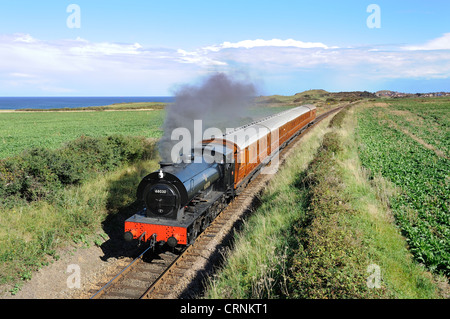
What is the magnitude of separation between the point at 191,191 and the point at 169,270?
238 centimetres

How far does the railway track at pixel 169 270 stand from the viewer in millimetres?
8320

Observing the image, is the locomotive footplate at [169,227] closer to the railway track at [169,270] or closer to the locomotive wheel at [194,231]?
the locomotive wheel at [194,231]

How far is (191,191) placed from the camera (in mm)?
9781

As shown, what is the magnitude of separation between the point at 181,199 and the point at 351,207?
5266mm

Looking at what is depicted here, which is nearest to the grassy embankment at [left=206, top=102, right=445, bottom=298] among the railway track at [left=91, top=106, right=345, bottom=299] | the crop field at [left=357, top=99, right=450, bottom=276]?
the crop field at [left=357, top=99, right=450, bottom=276]

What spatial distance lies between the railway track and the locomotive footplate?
569 mm

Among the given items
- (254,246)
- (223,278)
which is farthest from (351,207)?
(223,278)

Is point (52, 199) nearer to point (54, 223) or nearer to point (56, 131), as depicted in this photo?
point (54, 223)

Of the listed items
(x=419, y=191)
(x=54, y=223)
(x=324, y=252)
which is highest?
(x=324, y=252)

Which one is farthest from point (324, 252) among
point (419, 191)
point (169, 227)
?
point (419, 191)

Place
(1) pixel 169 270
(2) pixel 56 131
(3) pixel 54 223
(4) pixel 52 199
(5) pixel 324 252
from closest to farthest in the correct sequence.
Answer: (5) pixel 324 252 < (1) pixel 169 270 < (3) pixel 54 223 < (4) pixel 52 199 < (2) pixel 56 131

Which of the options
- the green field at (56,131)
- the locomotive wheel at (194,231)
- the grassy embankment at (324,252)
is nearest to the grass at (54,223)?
the locomotive wheel at (194,231)
